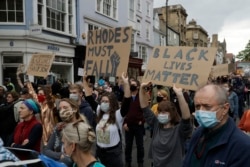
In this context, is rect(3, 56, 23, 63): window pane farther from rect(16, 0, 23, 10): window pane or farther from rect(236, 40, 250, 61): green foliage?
rect(236, 40, 250, 61): green foliage

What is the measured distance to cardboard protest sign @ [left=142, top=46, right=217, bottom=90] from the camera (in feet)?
14.4

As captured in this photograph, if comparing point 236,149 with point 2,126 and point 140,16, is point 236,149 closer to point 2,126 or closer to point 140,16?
point 2,126

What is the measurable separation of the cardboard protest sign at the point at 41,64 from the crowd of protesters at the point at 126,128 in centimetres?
89

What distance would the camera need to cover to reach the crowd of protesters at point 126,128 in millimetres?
2535

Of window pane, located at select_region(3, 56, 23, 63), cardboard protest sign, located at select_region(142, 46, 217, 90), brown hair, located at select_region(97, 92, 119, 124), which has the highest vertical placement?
window pane, located at select_region(3, 56, 23, 63)

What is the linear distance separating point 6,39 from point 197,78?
13530 millimetres

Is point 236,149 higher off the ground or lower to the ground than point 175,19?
lower

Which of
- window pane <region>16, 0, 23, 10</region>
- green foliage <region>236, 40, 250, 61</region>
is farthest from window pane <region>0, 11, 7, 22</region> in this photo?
green foliage <region>236, 40, 250, 61</region>

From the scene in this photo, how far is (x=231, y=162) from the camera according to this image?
8.09 feet

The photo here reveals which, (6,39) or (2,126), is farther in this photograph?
(6,39)

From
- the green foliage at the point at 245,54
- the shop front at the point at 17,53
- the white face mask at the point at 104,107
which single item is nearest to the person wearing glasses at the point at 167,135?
the white face mask at the point at 104,107

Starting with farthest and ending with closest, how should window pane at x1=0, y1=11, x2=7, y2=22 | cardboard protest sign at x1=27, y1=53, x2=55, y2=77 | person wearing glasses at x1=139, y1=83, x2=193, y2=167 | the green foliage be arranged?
the green foliage → window pane at x1=0, y1=11, x2=7, y2=22 → cardboard protest sign at x1=27, y1=53, x2=55, y2=77 → person wearing glasses at x1=139, y1=83, x2=193, y2=167

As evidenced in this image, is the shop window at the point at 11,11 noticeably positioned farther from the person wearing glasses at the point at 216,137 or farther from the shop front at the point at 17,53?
the person wearing glasses at the point at 216,137

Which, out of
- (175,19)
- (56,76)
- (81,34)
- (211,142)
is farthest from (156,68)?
(175,19)
